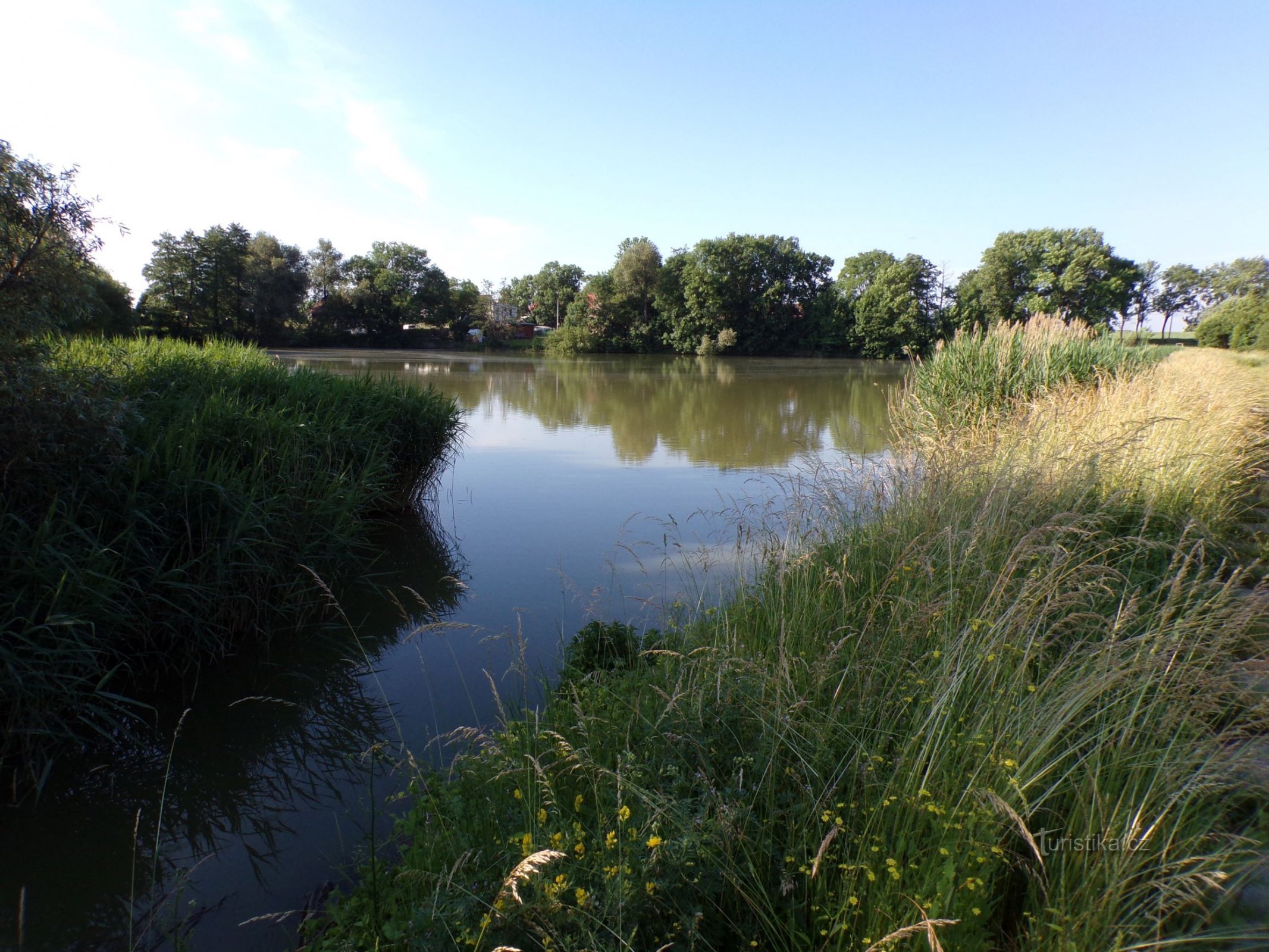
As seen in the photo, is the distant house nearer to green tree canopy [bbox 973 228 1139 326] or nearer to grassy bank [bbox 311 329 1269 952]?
green tree canopy [bbox 973 228 1139 326]

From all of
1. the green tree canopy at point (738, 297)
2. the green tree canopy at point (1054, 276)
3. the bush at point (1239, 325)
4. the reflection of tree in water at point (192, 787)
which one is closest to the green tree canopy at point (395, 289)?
the green tree canopy at point (738, 297)

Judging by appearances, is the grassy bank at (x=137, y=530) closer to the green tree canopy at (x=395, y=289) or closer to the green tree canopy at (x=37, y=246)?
the green tree canopy at (x=37, y=246)

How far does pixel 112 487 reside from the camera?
148 inches

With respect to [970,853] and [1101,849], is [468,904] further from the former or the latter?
[1101,849]

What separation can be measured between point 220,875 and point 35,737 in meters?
1.22

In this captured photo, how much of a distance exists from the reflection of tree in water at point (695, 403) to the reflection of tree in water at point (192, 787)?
23.5 feet

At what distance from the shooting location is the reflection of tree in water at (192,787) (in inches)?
96.9

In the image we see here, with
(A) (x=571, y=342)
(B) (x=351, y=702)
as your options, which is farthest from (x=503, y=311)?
(B) (x=351, y=702)

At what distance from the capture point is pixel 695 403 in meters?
18.2

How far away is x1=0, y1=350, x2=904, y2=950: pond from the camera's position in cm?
247

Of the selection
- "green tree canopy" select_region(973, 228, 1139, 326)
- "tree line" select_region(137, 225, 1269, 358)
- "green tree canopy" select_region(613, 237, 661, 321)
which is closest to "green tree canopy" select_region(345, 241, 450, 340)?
"tree line" select_region(137, 225, 1269, 358)

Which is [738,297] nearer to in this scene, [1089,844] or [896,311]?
[896,311]

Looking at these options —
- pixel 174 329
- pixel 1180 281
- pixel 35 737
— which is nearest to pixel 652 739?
pixel 35 737

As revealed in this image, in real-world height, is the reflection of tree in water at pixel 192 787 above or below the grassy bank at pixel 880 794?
below
